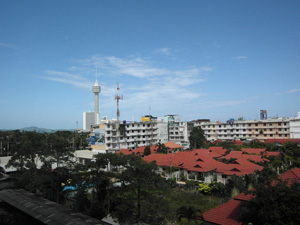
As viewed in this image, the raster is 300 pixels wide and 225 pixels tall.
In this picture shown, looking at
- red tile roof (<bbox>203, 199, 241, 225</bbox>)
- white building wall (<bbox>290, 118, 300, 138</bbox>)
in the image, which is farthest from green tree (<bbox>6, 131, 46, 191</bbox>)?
white building wall (<bbox>290, 118, 300, 138</bbox>)

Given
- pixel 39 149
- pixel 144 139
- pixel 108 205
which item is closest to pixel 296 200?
pixel 108 205

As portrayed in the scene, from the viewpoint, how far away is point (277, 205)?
8.23 meters

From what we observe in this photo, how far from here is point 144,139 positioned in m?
64.4

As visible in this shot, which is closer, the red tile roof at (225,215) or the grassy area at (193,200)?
the red tile roof at (225,215)

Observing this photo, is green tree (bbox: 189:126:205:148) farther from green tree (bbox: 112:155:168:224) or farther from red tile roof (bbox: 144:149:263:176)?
green tree (bbox: 112:155:168:224)

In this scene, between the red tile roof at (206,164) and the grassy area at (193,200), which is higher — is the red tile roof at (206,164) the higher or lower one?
the higher one

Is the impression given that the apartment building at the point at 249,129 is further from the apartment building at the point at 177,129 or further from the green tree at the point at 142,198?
the green tree at the point at 142,198

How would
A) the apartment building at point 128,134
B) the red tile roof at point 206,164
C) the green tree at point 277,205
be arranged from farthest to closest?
1. the apartment building at point 128,134
2. the red tile roof at point 206,164
3. the green tree at point 277,205

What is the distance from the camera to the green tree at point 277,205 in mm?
7980

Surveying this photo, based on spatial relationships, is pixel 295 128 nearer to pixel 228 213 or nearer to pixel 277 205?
pixel 228 213

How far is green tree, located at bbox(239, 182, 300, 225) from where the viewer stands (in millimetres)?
7980

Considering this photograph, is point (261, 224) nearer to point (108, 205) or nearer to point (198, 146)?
point (108, 205)

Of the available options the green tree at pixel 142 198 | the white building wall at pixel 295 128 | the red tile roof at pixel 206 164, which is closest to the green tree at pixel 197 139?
the red tile roof at pixel 206 164

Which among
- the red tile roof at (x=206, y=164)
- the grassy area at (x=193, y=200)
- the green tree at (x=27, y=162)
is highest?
the green tree at (x=27, y=162)
